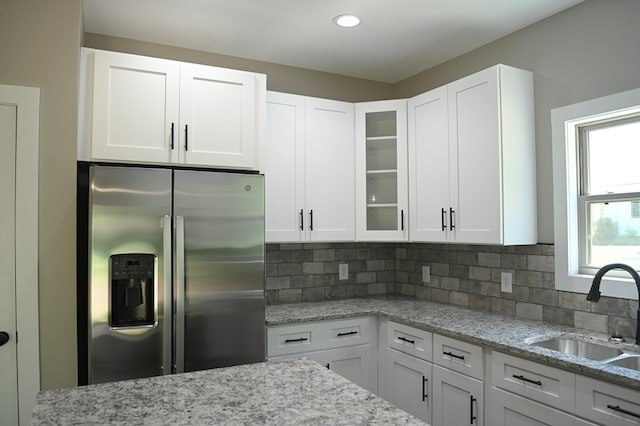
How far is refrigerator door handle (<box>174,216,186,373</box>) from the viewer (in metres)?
2.31

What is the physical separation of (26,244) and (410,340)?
215 centimetres

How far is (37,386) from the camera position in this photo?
219cm

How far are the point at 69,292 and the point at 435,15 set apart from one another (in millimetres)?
2454

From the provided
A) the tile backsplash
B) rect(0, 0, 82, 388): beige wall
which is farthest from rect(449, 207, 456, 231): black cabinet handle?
rect(0, 0, 82, 388): beige wall

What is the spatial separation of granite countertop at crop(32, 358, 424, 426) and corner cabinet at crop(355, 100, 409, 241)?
1790 millimetres

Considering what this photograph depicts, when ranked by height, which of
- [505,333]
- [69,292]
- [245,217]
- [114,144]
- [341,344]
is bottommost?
[341,344]

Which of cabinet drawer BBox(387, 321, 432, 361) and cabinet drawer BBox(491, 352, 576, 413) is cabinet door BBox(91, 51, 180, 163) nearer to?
cabinet drawer BBox(387, 321, 432, 361)

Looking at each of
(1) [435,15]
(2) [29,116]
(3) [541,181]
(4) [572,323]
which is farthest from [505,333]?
(2) [29,116]

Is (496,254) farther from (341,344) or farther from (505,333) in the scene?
(341,344)

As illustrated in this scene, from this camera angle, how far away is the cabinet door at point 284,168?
3.06 metres

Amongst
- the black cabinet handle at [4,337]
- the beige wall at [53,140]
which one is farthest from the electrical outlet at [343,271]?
the black cabinet handle at [4,337]

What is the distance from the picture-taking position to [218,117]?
8.84 ft

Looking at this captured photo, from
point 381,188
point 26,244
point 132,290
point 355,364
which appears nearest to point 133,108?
point 26,244

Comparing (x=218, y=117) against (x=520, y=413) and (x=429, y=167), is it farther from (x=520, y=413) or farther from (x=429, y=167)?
(x=520, y=413)
